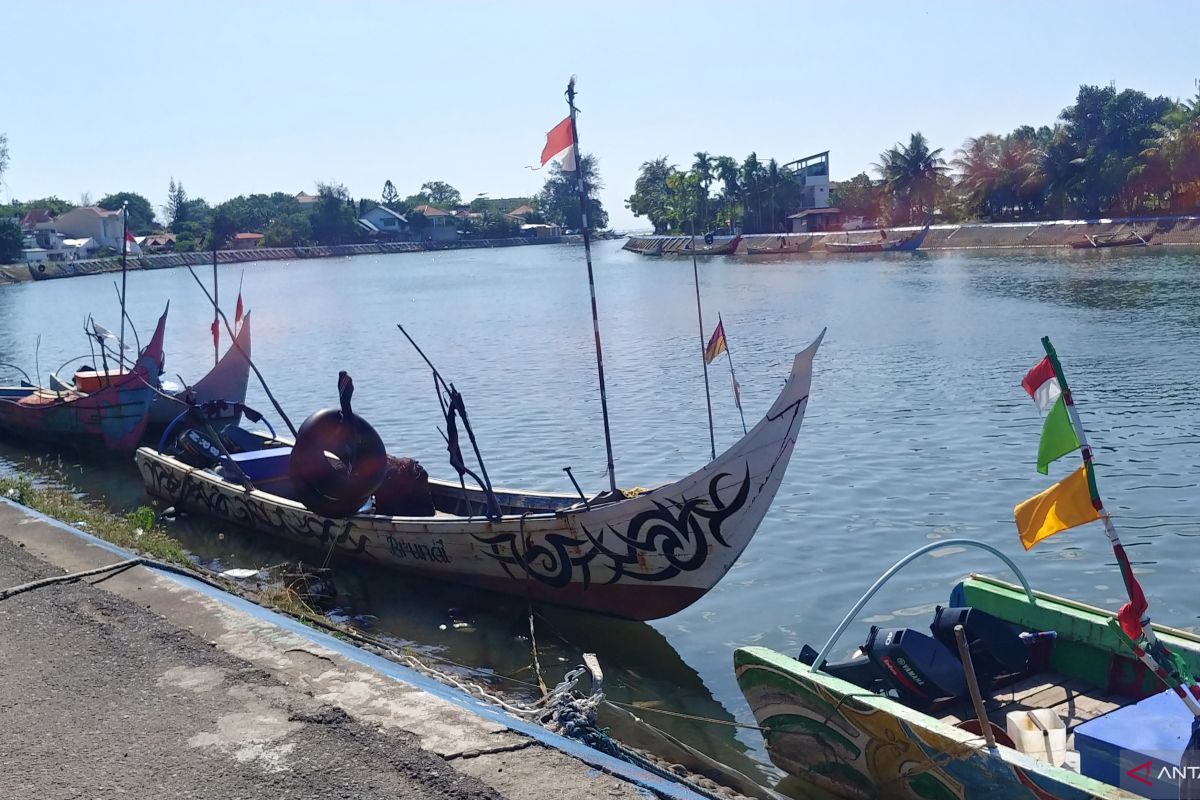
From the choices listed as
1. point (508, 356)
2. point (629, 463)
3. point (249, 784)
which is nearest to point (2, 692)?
point (249, 784)

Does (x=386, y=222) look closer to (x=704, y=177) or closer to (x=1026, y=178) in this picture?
(x=704, y=177)

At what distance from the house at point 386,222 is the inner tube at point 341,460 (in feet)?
439

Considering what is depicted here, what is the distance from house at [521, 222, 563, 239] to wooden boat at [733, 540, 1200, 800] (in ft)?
509

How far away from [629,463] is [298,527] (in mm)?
6121

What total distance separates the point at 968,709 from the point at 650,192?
13564 centimetres

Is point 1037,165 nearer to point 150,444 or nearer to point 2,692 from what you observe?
point 150,444

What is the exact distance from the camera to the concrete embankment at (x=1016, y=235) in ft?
187

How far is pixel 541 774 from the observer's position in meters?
4.87

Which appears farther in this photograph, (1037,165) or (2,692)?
(1037,165)

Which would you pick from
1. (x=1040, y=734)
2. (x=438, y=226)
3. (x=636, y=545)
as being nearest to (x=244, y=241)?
(x=438, y=226)

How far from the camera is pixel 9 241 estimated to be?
9600 centimetres

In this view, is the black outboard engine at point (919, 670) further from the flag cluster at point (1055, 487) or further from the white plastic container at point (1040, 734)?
the flag cluster at point (1055, 487)

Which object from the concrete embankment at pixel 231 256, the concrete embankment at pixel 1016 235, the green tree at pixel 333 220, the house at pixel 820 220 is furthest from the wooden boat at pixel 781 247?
the green tree at pixel 333 220

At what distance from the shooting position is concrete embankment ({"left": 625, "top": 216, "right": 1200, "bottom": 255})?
56.9m
